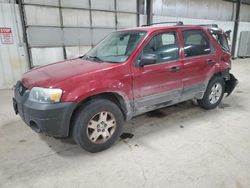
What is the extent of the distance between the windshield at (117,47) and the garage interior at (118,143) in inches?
43.8

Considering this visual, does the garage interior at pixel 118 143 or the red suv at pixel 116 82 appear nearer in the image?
the garage interior at pixel 118 143

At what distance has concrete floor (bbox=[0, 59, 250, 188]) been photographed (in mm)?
1999

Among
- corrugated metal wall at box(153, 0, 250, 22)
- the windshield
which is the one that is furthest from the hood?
corrugated metal wall at box(153, 0, 250, 22)

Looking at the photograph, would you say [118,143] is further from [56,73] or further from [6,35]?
[6,35]

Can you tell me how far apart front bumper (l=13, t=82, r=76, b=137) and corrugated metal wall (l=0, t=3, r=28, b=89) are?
4039 millimetres

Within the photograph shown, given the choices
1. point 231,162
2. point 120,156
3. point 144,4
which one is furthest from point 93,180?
point 144,4

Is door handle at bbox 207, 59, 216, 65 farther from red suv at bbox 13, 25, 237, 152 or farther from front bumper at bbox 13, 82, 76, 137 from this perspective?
front bumper at bbox 13, 82, 76, 137

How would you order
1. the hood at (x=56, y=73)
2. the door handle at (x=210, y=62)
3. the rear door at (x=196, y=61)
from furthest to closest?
the door handle at (x=210, y=62) < the rear door at (x=196, y=61) < the hood at (x=56, y=73)

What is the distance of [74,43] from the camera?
6.57 m

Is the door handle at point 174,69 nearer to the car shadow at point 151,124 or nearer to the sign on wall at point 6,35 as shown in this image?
the car shadow at point 151,124

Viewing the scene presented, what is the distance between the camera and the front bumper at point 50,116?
2098 mm

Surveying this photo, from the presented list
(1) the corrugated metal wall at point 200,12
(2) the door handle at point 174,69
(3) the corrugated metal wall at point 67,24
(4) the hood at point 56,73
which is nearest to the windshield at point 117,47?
(4) the hood at point 56,73

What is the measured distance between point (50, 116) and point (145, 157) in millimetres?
1173

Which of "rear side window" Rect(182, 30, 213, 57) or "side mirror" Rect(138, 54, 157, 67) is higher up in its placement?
"rear side window" Rect(182, 30, 213, 57)
